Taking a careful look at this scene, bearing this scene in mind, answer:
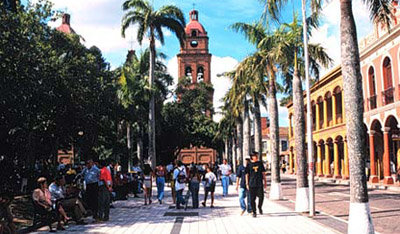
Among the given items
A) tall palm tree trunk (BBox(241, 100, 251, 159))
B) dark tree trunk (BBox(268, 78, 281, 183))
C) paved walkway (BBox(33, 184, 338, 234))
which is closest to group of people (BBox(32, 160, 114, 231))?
paved walkway (BBox(33, 184, 338, 234))

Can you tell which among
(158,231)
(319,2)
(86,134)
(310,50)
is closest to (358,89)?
(319,2)

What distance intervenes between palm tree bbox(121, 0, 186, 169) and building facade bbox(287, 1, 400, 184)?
32.1 feet

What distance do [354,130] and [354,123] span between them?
14cm

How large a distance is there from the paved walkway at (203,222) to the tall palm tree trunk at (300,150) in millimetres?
507

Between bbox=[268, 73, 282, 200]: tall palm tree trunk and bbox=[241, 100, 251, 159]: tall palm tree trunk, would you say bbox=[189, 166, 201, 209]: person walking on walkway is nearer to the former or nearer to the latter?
bbox=[268, 73, 282, 200]: tall palm tree trunk

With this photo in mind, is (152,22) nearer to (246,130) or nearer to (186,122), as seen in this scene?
(246,130)

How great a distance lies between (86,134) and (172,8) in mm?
9451

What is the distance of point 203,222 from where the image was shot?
39.9 ft

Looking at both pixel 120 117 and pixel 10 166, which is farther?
pixel 120 117

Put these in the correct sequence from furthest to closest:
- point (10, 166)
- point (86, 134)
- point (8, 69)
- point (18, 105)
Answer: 1. point (86, 134)
2. point (10, 166)
3. point (18, 105)
4. point (8, 69)

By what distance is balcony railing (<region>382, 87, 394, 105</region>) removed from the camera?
2769cm

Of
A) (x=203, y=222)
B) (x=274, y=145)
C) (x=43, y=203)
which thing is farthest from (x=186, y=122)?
(x=43, y=203)

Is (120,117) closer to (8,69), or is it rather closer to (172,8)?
(172,8)

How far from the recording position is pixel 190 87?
193 feet
